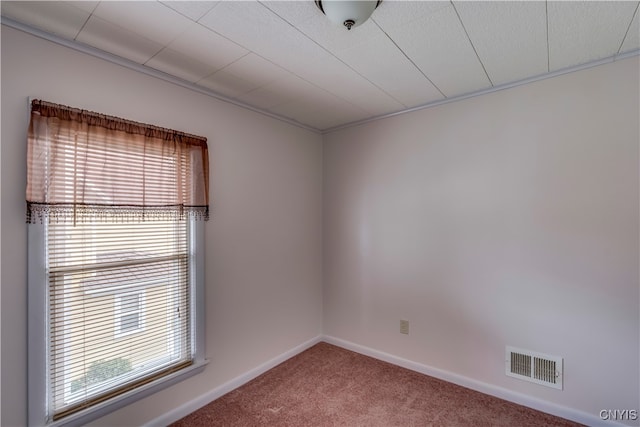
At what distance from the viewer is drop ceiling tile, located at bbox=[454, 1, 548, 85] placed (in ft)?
4.76

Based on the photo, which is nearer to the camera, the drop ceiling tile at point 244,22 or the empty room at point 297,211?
the drop ceiling tile at point 244,22

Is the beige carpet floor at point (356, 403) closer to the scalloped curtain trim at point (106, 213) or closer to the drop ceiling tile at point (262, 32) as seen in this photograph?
the scalloped curtain trim at point (106, 213)

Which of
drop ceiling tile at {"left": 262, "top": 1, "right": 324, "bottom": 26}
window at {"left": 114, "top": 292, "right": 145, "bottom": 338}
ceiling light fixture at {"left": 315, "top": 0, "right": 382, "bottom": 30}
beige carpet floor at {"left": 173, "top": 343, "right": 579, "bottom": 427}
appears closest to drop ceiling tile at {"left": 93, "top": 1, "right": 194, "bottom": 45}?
drop ceiling tile at {"left": 262, "top": 1, "right": 324, "bottom": 26}

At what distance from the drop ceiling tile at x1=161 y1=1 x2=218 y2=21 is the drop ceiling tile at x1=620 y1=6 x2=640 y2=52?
2.13 metres

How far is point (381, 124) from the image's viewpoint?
117 inches

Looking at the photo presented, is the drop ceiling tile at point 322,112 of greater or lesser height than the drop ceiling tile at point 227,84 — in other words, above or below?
below

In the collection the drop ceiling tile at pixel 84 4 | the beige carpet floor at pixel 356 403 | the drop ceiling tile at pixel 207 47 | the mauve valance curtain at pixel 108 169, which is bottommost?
the beige carpet floor at pixel 356 403

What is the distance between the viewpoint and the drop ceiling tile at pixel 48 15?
4.63ft

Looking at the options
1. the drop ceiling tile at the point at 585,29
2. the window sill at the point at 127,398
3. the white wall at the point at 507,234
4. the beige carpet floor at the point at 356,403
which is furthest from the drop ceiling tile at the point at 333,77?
the beige carpet floor at the point at 356,403

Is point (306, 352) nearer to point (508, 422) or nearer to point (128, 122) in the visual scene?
point (508, 422)

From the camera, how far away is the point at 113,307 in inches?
71.9

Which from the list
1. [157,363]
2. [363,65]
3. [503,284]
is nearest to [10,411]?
[157,363]

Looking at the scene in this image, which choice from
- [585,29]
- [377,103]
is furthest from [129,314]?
[585,29]

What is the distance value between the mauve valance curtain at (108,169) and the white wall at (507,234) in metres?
1.67
